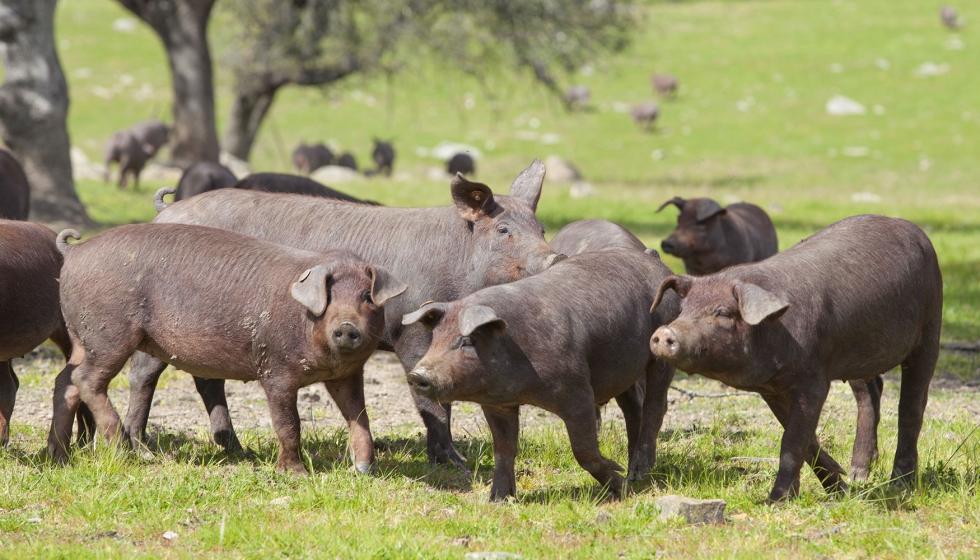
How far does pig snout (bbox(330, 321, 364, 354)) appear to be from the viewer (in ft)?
15.6

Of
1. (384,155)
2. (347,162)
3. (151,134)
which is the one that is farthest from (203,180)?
(384,155)

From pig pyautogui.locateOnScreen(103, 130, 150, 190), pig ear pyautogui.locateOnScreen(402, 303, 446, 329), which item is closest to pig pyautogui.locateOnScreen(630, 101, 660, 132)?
pig pyautogui.locateOnScreen(103, 130, 150, 190)

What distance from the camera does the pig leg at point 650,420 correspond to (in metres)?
5.24

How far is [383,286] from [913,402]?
2.59 metres

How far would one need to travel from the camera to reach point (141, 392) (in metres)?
5.80

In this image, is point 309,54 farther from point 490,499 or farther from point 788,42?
point 788,42

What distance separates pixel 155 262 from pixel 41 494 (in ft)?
3.95

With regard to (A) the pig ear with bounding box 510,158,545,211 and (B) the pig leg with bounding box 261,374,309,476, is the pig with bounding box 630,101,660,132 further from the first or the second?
(B) the pig leg with bounding box 261,374,309,476

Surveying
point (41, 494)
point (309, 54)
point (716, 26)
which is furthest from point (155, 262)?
point (716, 26)

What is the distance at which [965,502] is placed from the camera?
4602mm

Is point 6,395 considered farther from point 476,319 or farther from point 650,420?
point 650,420

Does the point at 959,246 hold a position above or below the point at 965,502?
below

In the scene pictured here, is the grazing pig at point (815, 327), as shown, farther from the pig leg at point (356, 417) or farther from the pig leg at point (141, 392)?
the pig leg at point (141, 392)

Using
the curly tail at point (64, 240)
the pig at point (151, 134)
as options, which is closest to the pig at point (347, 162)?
the pig at point (151, 134)
